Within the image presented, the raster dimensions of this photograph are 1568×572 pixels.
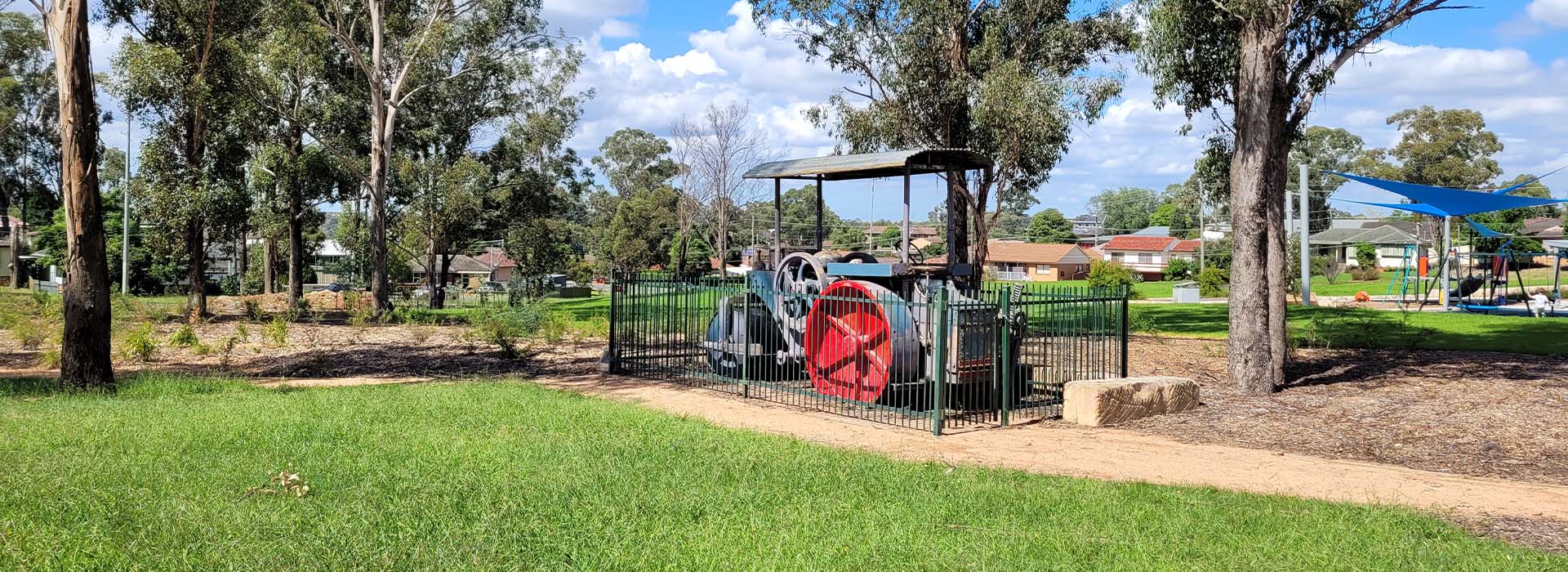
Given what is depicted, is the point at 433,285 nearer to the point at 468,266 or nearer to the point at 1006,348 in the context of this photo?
the point at 1006,348

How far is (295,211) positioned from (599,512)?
26.2m

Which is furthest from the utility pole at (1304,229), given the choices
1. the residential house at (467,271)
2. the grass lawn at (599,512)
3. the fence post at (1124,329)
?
the residential house at (467,271)

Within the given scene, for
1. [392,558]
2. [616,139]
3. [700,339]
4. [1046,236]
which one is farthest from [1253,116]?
[1046,236]

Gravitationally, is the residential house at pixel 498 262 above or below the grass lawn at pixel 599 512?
above

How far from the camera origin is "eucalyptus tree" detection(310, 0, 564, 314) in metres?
28.0

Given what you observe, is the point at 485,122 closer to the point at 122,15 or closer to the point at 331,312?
the point at 331,312

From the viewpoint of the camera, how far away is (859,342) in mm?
11109

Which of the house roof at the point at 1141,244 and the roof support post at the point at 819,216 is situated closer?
the roof support post at the point at 819,216

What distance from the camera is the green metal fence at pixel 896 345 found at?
1026cm

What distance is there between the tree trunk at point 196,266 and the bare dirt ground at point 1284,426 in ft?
24.9

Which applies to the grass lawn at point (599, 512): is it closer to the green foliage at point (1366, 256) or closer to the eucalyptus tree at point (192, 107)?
the eucalyptus tree at point (192, 107)

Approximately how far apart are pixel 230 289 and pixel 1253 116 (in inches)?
1807

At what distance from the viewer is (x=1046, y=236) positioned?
9294 cm

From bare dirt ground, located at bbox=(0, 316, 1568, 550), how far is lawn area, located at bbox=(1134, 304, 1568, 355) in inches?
56.6
